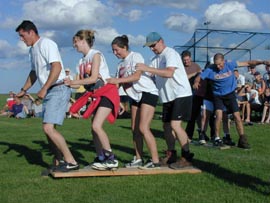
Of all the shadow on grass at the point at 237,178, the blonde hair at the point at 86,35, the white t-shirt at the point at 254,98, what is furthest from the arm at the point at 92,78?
the white t-shirt at the point at 254,98

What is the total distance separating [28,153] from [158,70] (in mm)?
3961

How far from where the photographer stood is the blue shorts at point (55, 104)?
269 inches

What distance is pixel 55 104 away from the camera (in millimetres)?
6875

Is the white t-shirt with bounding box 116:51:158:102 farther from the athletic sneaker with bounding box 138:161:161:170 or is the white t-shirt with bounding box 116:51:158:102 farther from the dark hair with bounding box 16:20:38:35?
the dark hair with bounding box 16:20:38:35

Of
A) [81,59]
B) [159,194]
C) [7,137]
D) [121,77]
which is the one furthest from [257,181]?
[7,137]

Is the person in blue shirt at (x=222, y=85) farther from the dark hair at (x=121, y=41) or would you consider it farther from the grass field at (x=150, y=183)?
the dark hair at (x=121, y=41)

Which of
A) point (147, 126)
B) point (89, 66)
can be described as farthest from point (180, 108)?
point (89, 66)

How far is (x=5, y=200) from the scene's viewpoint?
5793 mm

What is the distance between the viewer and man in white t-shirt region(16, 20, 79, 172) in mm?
6819

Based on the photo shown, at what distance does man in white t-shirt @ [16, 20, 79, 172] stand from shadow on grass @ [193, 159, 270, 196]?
1988 millimetres

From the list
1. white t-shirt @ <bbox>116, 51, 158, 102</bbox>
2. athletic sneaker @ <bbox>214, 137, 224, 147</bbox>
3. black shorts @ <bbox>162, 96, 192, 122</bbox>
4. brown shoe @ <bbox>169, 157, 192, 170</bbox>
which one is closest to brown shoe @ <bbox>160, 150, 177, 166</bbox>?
brown shoe @ <bbox>169, 157, 192, 170</bbox>

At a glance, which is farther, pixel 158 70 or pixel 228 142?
pixel 228 142

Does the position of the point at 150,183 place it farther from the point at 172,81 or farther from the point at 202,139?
the point at 202,139

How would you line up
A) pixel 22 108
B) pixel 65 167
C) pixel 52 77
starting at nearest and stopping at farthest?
pixel 52 77, pixel 65 167, pixel 22 108
